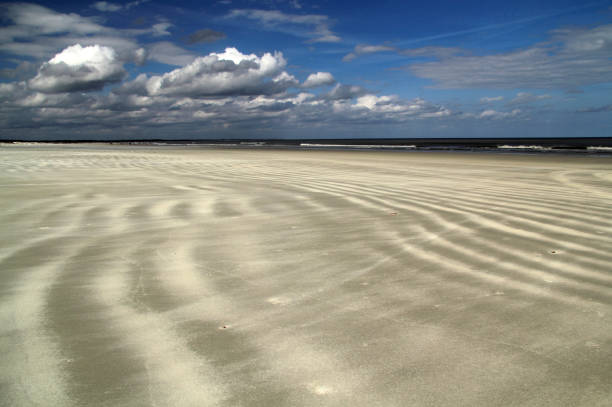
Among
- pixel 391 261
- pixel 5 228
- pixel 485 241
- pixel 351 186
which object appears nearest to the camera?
pixel 391 261

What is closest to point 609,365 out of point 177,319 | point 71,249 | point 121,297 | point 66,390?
point 177,319

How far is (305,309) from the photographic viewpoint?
88.0 inches

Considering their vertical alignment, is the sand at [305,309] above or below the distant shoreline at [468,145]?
below

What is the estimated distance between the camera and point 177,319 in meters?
2.09

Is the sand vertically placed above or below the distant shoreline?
below

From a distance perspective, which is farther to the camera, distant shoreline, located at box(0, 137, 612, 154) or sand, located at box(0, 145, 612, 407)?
distant shoreline, located at box(0, 137, 612, 154)

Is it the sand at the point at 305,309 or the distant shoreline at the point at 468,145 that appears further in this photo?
the distant shoreline at the point at 468,145

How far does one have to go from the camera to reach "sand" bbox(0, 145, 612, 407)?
154 centimetres

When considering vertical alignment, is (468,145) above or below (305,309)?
above

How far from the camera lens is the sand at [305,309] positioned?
1545 mm

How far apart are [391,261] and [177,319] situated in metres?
1.59

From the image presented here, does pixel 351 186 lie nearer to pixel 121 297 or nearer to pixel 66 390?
pixel 121 297

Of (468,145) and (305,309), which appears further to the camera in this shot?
(468,145)

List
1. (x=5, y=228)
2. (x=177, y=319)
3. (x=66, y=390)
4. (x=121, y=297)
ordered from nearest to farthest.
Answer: (x=66, y=390), (x=177, y=319), (x=121, y=297), (x=5, y=228)
